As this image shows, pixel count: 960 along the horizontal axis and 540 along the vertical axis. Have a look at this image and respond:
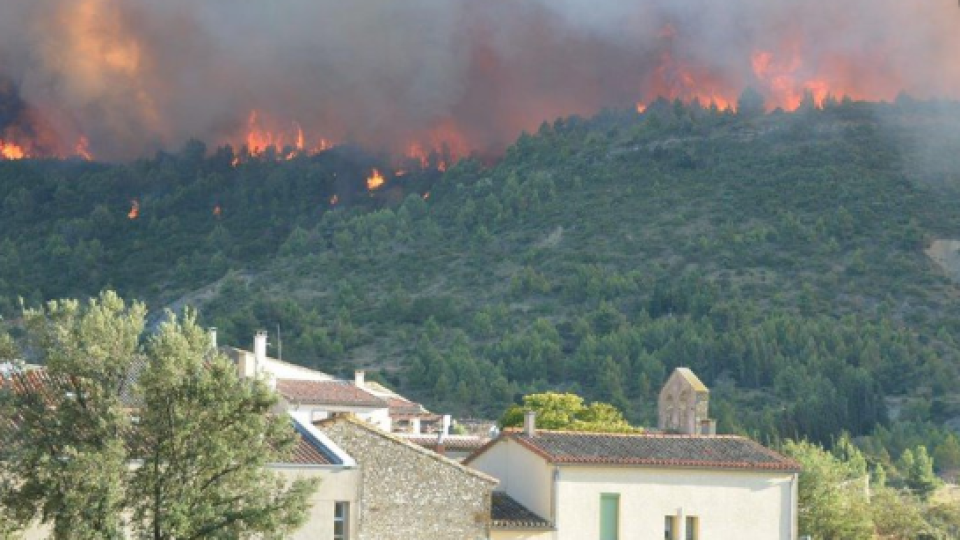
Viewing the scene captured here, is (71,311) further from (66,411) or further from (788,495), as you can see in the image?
(788,495)

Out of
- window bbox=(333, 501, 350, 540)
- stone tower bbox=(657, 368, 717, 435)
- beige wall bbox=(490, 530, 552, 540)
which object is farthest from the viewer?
stone tower bbox=(657, 368, 717, 435)

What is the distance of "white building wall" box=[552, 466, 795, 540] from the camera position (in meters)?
62.2

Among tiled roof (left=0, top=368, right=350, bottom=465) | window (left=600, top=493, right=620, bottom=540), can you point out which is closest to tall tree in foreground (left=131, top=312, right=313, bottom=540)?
tiled roof (left=0, top=368, right=350, bottom=465)

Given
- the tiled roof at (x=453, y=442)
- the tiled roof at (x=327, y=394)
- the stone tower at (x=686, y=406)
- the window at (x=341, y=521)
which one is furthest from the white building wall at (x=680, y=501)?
the tiled roof at (x=327, y=394)

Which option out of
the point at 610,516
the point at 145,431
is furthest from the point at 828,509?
the point at 145,431

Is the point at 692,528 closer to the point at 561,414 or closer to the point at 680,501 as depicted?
the point at 680,501

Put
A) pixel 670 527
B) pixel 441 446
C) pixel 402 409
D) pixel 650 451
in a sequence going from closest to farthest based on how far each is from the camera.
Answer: pixel 670 527
pixel 650 451
pixel 441 446
pixel 402 409

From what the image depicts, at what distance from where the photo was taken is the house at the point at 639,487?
6209cm

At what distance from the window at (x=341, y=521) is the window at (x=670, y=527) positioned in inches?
507

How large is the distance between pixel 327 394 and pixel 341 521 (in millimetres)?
39124

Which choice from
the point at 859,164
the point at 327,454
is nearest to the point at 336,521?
the point at 327,454

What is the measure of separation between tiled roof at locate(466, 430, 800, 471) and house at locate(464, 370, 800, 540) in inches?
1.1

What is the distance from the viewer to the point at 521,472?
63875mm

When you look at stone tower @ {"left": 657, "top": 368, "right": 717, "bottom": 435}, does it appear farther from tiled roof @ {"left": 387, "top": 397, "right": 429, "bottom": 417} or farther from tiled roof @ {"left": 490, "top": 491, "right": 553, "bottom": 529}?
tiled roof @ {"left": 387, "top": 397, "right": 429, "bottom": 417}
